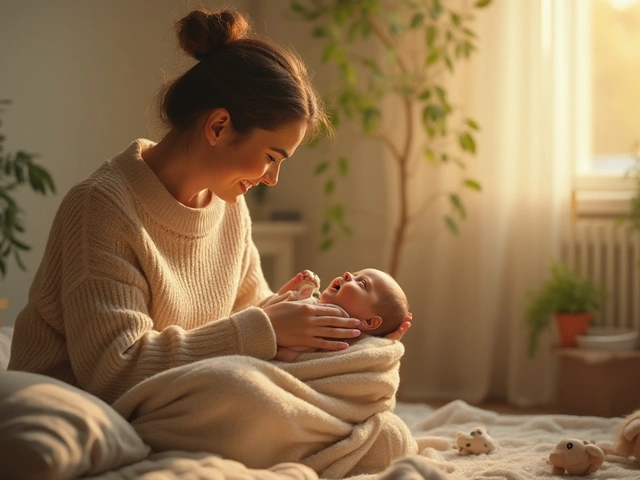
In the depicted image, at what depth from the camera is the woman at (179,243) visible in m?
1.67

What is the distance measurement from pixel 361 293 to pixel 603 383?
65.9 inches

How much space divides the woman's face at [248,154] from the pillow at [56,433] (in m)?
0.63

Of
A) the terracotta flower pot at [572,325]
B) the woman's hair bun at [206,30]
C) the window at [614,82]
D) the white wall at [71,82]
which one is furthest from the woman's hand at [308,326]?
the window at [614,82]

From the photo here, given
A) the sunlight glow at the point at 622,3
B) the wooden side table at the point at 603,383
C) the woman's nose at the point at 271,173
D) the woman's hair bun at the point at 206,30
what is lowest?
the wooden side table at the point at 603,383

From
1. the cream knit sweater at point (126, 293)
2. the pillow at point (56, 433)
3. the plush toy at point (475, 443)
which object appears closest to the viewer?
the pillow at point (56, 433)

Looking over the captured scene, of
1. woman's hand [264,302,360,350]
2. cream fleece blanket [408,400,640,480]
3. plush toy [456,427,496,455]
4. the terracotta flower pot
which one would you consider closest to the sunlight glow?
the terracotta flower pot

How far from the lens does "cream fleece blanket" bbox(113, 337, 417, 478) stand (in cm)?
147

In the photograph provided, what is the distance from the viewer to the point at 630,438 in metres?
1.81

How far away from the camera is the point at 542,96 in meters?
3.64

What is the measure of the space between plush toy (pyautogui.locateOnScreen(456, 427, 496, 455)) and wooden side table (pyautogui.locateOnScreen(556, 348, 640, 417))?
56.6 inches

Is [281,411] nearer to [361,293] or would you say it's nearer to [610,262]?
[361,293]

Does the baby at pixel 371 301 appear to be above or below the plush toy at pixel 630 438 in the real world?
above

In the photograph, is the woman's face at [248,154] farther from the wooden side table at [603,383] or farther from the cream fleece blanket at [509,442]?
the wooden side table at [603,383]

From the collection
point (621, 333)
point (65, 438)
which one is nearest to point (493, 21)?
point (621, 333)
